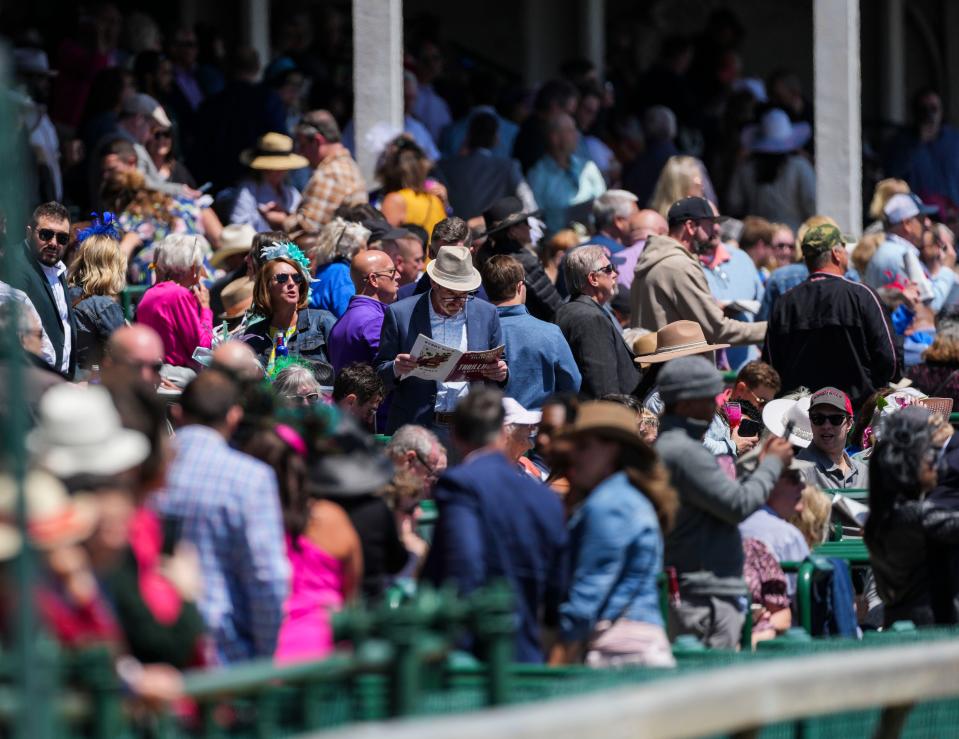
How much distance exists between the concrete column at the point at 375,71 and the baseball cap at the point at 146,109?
1659mm

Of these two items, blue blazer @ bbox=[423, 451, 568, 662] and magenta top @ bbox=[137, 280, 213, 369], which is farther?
magenta top @ bbox=[137, 280, 213, 369]

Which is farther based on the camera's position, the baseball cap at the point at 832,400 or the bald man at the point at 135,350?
the baseball cap at the point at 832,400

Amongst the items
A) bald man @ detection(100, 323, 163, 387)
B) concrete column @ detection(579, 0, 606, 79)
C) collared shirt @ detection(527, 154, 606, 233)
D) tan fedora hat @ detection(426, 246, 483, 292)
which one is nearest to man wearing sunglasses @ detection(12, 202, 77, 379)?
tan fedora hat @ detection(426, 246, 483, 292)

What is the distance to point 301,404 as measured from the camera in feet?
30.1

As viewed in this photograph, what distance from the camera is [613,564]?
22.3 ft

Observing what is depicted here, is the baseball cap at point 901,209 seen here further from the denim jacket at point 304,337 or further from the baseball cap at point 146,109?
the baseball cap at point 146,109

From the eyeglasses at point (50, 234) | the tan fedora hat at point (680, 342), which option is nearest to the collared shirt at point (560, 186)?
the tan fedora hat at point (680, 342)

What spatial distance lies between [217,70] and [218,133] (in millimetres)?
1660

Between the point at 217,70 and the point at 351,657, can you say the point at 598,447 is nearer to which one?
the point at 351,657

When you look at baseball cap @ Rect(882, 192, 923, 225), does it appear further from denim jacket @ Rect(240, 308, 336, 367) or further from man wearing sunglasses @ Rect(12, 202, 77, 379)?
man wearing sunglasses @ Rect(12, 202, 77, 379)

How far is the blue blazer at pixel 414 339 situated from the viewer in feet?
32.7

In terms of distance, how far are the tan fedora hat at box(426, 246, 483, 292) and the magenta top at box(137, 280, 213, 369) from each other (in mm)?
1140

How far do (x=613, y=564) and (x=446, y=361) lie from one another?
303 centimetres

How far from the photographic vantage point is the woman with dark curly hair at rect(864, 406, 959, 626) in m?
7.90
